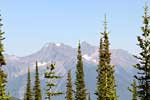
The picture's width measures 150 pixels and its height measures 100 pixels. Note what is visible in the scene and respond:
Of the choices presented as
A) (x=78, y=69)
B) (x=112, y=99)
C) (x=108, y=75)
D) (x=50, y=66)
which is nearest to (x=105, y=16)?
A: (x=108, y=75)

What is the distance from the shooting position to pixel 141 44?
4225cm

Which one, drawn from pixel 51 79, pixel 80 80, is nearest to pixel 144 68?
pixel 51 79

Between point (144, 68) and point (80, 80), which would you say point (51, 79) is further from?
point (80, 80)

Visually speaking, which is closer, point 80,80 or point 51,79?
point 51,79

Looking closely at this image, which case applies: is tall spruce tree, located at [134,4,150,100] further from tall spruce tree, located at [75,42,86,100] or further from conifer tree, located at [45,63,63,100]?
tall spruce tree, located at [75,42,86,100]

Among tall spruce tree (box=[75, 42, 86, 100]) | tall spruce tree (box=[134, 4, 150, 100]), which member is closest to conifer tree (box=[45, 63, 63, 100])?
tall spruce tree (box=[134, 4, 150, 100])

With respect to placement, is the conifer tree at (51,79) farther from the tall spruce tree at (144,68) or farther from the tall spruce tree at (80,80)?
the tall spruce tree at (80,80)

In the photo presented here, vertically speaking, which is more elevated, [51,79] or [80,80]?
[80,80]

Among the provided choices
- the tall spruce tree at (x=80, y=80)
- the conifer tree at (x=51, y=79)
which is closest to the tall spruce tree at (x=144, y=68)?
the conifer tree at (x=51, y=79)

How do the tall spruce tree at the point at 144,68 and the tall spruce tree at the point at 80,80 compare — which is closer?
the tall spruce tree at the point at 144,68

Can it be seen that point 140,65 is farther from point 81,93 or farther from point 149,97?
point 81,93

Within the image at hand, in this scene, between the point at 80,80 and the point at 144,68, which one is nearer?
the point at 144,68

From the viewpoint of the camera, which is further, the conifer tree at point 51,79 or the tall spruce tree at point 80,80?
the tall spruce tree at point 80,80

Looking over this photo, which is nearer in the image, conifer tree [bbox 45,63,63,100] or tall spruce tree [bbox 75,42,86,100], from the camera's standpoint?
conifer tree [bbox 45,63,63,100]
